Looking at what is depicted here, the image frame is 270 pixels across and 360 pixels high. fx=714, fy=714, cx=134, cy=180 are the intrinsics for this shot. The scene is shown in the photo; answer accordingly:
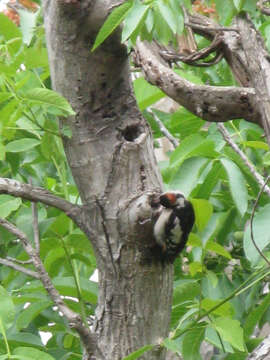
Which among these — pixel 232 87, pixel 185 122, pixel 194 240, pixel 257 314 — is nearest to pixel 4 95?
pixel 232 87

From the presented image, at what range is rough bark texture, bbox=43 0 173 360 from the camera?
1867mm

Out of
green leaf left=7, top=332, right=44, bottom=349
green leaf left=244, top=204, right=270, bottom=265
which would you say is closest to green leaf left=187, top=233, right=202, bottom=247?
green leaf left=244, top=204, right=270, bottom=265

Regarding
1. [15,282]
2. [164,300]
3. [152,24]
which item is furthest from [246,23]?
[15,282]

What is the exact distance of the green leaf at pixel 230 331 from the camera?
1.91 m

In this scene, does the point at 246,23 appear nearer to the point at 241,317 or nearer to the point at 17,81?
the point at 17,81

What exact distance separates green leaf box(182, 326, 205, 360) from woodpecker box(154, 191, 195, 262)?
251 millimetres

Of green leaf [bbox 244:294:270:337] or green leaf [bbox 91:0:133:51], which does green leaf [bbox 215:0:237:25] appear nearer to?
green leaf [bbox 91:0:133:51]

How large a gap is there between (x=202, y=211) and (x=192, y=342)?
0.37m

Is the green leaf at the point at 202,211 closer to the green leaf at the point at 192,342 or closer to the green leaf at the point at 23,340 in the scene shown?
the green leaf at the point at 192,342

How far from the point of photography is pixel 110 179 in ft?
6.26

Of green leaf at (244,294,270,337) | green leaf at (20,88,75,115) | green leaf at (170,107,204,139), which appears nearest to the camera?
green leaf at (20,88,75,115)

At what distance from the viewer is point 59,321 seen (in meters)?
2.60

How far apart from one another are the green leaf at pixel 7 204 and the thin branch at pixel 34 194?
0.12 meters

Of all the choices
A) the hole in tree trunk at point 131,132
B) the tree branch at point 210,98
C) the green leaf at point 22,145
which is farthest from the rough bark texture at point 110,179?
the green leaf at point 22,145
